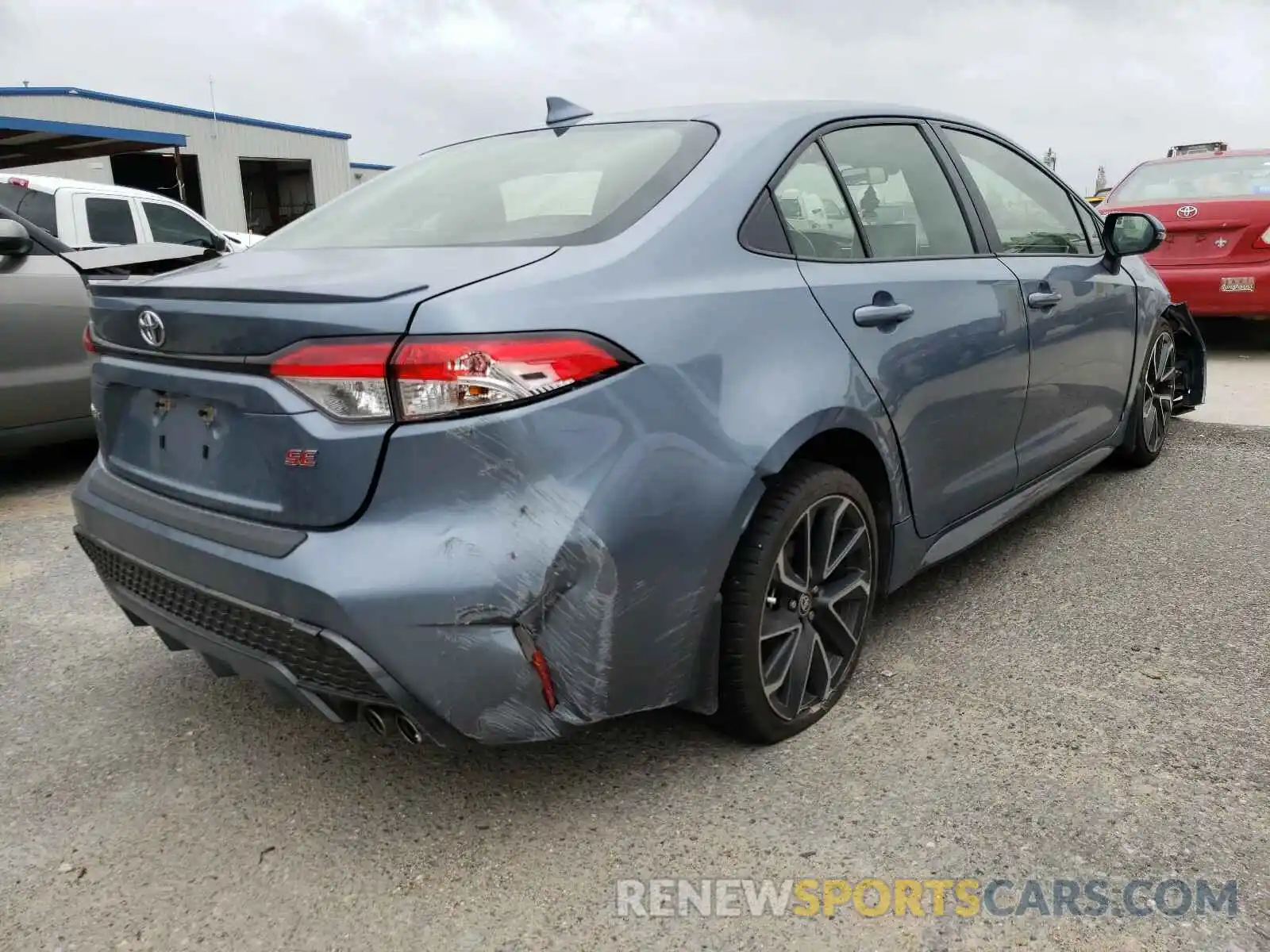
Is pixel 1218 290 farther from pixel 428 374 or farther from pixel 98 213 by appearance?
pixel 98 213

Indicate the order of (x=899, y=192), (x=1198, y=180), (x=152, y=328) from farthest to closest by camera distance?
(x=1198, y=180) → (x=899, y=192) → (x=152, y=328)

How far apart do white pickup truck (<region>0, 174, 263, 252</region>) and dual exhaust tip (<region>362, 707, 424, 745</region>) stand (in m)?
4.54

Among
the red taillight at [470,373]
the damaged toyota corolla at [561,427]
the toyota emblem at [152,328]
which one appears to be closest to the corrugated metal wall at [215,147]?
the damaged toyota corolla at [561,427]

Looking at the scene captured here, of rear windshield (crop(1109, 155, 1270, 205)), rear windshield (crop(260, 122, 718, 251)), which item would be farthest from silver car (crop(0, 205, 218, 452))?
rear windshield (crop(1109, 155, 1270, 205))

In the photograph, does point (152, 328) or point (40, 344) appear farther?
point (40, 344)

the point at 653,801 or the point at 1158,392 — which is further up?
the point at 1158,392

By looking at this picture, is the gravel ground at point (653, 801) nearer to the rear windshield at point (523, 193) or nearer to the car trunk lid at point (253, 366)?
the car trunk lid at point (253, 366)

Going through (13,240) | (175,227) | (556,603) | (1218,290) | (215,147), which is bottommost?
(1218,290)

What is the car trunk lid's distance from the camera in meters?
1.82

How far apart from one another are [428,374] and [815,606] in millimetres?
1135

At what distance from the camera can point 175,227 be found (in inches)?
337

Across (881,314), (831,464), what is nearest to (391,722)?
(831,464)

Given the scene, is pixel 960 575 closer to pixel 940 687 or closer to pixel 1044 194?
pixel 940 687

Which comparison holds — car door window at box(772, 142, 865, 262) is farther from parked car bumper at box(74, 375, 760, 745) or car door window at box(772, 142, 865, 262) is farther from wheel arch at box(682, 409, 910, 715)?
parked car bumper at box(74, 375, 760, 745)
